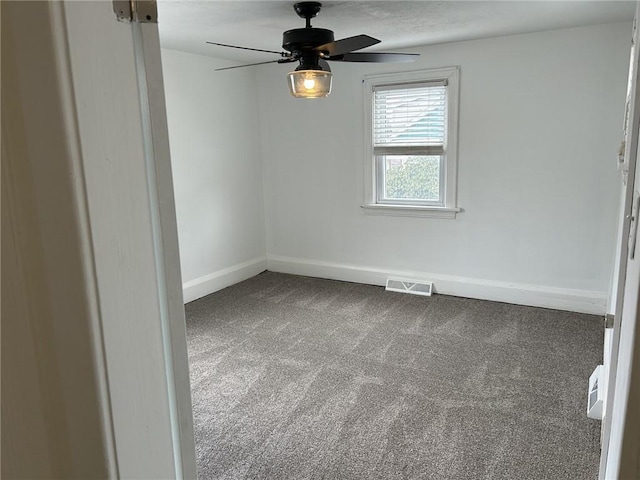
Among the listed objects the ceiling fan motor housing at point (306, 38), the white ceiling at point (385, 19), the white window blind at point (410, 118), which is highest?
the white ceiling at point (385, 19)

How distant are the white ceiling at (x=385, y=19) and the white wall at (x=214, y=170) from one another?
51 centimetres

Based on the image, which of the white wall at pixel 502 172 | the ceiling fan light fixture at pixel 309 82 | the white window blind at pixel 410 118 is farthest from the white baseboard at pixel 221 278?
the ceiling fan light fixture at pixel 309 82

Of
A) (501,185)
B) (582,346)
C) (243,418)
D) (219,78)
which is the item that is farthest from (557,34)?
(243,418)

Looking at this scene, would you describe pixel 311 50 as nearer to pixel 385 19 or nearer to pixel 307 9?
pixel 307 9

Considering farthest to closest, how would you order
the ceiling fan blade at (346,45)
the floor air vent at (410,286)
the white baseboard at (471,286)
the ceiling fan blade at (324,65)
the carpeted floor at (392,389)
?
the floor air vent at (410,286), the white baseboard at (471,286), the ceiling fan blade at (324,65), the ceiling fan blade at (346,45), the carpeted floor at (392,389)

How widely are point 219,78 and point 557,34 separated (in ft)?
9.72

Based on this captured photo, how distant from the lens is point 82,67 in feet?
2.17

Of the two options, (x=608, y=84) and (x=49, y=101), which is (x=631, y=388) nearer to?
(x=49, y=101)

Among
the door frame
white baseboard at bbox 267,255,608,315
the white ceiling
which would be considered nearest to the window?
the white ceiling

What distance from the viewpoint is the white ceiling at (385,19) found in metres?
2.78

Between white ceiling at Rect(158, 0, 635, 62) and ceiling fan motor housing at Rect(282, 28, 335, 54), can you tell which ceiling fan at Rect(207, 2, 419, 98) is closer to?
ceiling fan motor housing at Rect(282, 28, 335, 54)

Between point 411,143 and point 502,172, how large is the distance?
2.81ft

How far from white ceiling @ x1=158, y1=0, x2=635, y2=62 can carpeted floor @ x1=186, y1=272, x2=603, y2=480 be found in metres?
2.22

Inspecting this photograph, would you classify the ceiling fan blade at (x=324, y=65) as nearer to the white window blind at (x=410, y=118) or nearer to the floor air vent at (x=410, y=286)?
the white window blind at (x=410, y=118)
